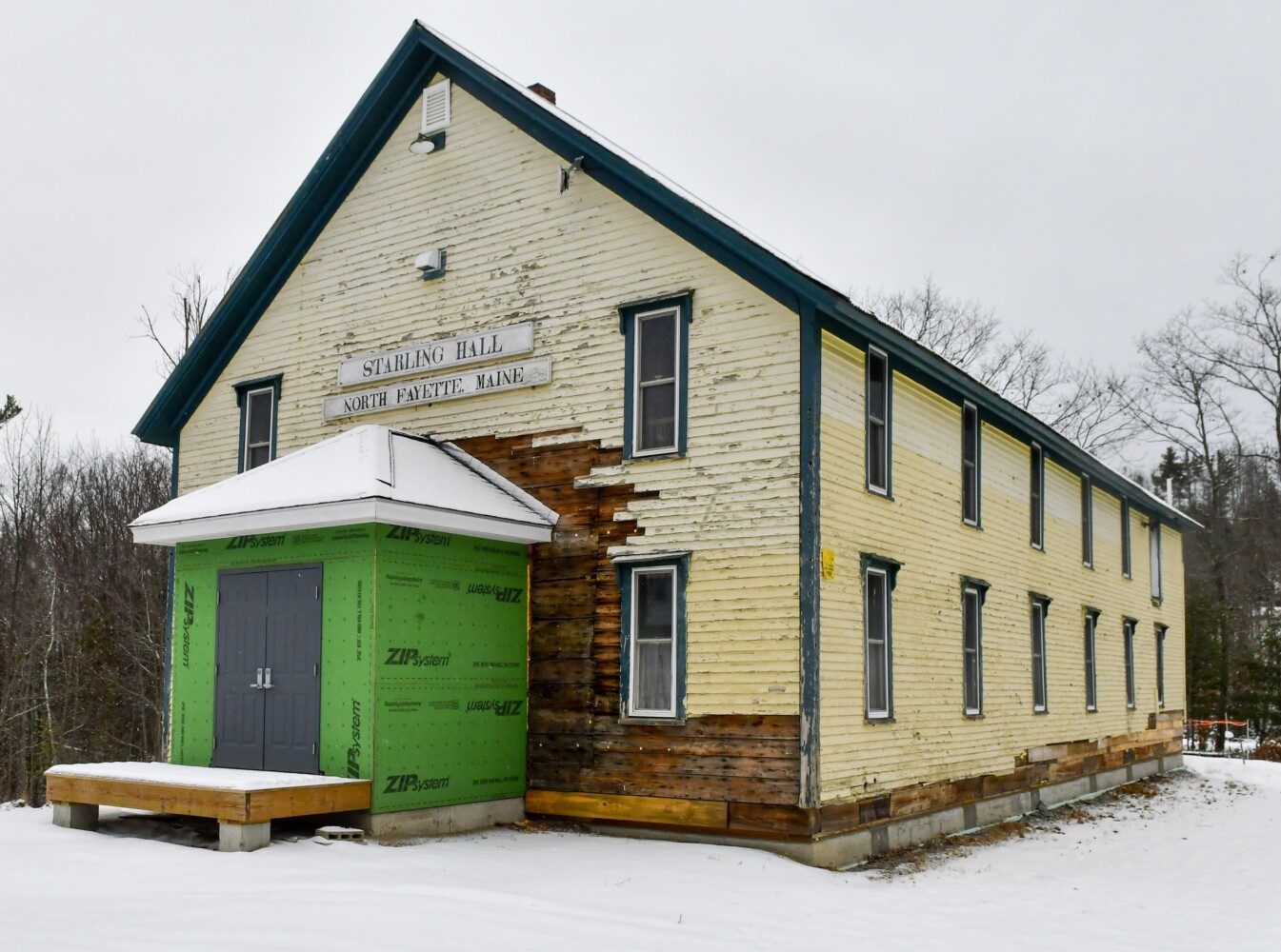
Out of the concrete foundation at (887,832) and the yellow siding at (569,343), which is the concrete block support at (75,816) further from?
the yellow siding at (569,343)

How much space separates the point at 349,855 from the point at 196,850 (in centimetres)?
142

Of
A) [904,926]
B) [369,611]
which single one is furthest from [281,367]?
[904,926]

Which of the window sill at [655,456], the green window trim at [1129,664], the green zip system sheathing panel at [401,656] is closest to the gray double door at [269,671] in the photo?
the green zip system sheathing panel at [401,656]

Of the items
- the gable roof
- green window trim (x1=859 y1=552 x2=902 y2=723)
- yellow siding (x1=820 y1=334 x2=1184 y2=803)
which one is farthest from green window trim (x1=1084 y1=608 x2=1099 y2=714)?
green window trim (x1=859 y1=552 x2=902 y2=723)

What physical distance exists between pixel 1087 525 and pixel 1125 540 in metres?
3.32

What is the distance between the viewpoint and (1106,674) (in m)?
24.1

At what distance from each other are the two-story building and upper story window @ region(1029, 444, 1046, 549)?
2784 millimetres

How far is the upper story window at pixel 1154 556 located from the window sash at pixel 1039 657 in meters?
8.96

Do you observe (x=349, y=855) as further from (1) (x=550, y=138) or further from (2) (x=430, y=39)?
(2) (x=430, y=39)

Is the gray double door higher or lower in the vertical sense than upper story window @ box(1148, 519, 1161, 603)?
lower

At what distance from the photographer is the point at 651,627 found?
1416 centimetres

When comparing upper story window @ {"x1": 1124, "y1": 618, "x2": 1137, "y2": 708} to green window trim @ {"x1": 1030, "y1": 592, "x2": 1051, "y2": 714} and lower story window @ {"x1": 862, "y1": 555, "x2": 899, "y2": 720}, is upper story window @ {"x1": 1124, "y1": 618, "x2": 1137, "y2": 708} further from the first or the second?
lower story window @ {"x1": 862, "y1": 555, "x2": 899, "y2": 720}

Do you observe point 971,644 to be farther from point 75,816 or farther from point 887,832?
point 75,816

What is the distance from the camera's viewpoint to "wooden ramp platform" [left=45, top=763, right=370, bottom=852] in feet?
37.7
